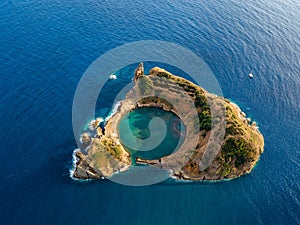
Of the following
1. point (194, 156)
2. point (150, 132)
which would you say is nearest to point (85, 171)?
point (150, 132)

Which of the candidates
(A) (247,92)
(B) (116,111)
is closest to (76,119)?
(B) (116,111)

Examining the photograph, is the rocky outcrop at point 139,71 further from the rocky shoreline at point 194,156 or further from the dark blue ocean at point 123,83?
the rocky shoreline at point 194,156

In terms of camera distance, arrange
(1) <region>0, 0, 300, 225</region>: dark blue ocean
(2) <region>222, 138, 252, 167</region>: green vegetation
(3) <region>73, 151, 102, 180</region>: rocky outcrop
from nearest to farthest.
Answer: (1) <region>0, 0, 300, 225</region>: dark blue ocean → (3) <region>73, 151, 102, 180</region>: rocky outcrop → (2) <region>222, 138, 252, 167</region>: green vegetation

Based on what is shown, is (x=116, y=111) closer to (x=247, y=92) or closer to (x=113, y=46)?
(x=113, y=46)

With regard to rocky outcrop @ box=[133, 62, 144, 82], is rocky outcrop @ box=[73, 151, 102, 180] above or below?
below

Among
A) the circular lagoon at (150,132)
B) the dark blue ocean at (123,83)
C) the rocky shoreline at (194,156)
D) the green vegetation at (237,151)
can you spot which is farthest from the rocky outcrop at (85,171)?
the green vegetation at (237,151)

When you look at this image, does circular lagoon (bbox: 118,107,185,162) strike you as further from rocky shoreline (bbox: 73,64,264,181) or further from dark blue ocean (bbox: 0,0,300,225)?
dark blue ocean (bbox: 0,0,300,225)

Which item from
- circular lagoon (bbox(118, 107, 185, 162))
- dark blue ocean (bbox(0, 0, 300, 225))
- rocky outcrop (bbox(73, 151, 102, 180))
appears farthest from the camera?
circular lagoon (bbox(118, 107, 185, 162))

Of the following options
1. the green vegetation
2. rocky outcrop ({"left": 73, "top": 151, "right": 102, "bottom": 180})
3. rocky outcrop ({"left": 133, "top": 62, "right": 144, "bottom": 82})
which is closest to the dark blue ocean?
rocky outcrop ({"left": 73, "top": 151, "right": 102, "bottom": 180})
